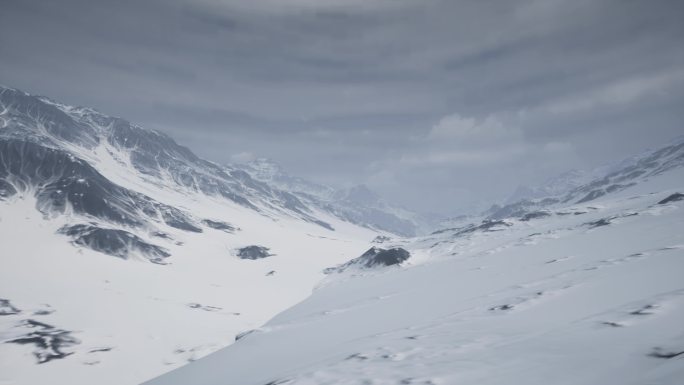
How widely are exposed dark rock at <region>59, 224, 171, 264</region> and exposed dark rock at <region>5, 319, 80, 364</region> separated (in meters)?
81.5

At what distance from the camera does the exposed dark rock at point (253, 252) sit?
18638cm

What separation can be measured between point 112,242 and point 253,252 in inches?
2529

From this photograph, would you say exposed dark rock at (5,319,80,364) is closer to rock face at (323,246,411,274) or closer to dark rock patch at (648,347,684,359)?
dark rock patch at (648,347,684,359)

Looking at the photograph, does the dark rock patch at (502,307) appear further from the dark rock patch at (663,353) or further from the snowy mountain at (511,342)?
the dark rock patch at (663,353)

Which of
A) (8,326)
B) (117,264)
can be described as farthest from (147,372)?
(117,264)

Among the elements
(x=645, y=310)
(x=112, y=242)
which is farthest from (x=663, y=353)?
(x=112, y=242)

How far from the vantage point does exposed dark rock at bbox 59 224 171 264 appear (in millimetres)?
146000

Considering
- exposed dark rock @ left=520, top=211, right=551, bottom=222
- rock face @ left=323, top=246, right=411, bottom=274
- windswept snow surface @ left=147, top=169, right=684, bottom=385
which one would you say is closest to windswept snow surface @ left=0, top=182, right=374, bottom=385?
rock face @ left=323, top=246, right=411, bottom=274

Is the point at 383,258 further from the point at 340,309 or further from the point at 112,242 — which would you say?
the point at 112,242

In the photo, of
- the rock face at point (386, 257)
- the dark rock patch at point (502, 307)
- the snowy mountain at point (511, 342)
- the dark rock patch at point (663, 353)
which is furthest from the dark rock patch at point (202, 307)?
the dark rock patch at point (663, 353)

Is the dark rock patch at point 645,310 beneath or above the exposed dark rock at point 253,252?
beneath

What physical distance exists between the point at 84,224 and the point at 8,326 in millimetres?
105628

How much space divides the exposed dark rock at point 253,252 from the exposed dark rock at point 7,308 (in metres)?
108

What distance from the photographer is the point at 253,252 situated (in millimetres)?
190250
